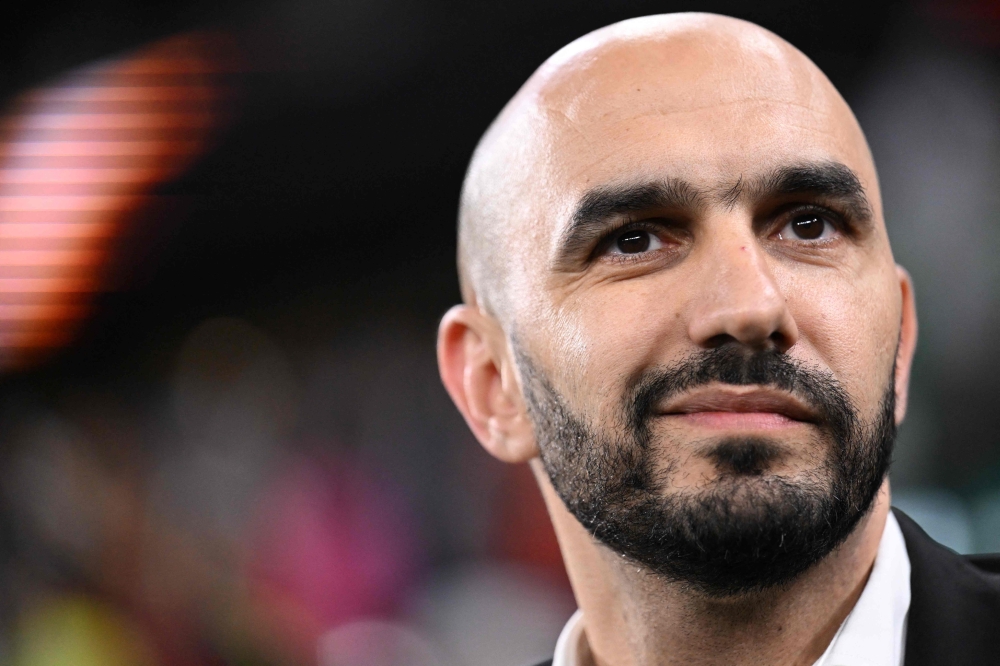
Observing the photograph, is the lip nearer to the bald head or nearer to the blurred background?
the bald head

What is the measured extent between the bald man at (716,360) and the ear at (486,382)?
0.02m

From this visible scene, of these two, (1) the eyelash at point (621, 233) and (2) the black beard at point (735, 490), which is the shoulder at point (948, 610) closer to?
(2) the black beard at point (735, 490)

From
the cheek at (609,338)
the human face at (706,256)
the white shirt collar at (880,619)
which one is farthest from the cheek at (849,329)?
the white shirt collar at (880,619)

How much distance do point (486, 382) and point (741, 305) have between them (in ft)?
2.37

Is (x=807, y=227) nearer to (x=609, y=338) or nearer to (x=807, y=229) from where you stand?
(x=807, y=229)

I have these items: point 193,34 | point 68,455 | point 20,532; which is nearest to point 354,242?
point 193,34

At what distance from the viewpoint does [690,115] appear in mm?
1677

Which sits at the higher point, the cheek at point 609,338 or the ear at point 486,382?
the cheek at point 609,338

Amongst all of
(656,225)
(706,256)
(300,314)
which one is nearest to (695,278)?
(706,256)

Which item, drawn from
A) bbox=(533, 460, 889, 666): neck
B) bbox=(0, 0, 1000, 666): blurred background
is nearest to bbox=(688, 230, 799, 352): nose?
bbox=(533, 460, 889, 666): neck

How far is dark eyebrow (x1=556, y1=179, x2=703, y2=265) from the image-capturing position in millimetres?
1628

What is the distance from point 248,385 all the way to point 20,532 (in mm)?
1203

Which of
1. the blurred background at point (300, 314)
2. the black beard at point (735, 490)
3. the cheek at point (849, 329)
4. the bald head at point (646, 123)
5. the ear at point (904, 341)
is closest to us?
the black beard at point (735, 490)

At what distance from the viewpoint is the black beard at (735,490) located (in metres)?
1.45
